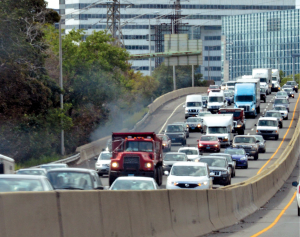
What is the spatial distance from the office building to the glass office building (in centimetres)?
480

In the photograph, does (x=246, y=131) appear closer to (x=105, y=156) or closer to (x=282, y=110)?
(x=282, y=110)

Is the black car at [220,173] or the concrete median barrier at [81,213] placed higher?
the concrete median barrier at [81,213]

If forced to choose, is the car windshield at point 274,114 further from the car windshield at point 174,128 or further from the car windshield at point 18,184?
the car windshield at point 18,184

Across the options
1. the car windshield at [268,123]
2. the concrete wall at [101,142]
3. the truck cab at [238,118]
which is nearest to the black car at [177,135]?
the concrete wall at [101,142]

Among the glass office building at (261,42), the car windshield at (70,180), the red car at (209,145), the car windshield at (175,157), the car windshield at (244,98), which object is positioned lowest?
the red car at (209,145)

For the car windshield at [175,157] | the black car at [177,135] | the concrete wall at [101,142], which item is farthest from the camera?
the black car at [177,135]

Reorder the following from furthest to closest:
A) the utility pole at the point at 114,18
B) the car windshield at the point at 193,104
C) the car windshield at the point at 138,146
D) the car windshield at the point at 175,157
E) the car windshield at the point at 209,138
A: 1. the utility pole at the point at 114,18
2. the car windshield at the point at 193,104
3. the car windshield at the point at 209,138
4. the car windshield at the point at 175,157
5. the car windshield at the point at 138,146

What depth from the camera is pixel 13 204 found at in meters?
6.78

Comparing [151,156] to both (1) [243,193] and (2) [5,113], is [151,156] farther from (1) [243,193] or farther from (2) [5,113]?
(2) [5,113]

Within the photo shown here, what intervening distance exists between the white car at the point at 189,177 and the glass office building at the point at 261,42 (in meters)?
159

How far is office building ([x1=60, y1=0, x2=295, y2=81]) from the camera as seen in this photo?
6127 inches

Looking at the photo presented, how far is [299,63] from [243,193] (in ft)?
603

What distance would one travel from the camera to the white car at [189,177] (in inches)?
877

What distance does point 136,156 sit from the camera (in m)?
25.3
